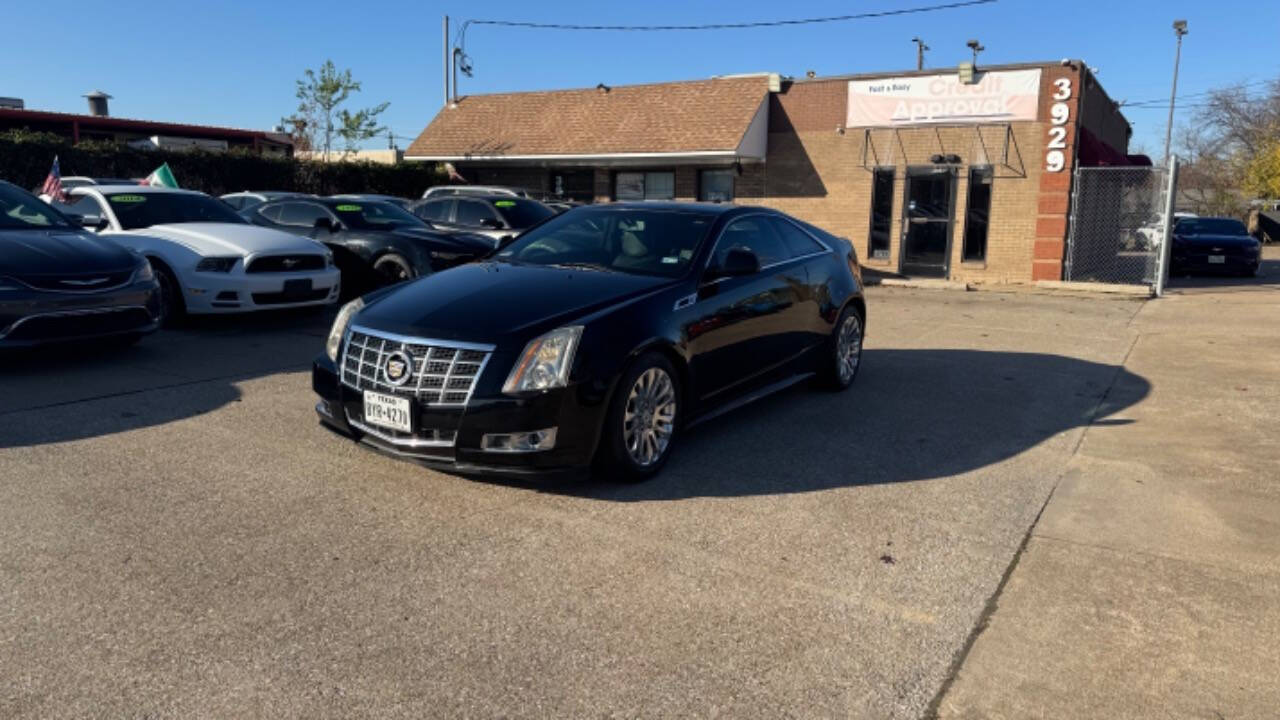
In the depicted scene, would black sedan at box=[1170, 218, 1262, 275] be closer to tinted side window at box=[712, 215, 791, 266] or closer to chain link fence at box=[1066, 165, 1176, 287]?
chain link fence at box=[1066, 165, 1176, 287]

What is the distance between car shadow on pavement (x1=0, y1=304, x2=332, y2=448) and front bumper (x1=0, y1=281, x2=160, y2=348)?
20cm

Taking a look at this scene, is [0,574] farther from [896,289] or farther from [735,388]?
[896,289]

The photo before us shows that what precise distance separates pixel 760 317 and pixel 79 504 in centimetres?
401

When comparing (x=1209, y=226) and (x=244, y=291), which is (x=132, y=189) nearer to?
(x=244, y=291)

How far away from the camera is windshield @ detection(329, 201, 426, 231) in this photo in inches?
477

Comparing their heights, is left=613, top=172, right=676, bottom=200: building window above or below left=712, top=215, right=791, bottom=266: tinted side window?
above

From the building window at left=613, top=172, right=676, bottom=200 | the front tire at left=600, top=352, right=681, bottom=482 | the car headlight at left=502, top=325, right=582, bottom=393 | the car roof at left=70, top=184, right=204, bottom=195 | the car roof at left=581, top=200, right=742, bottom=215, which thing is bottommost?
the front tire at left=600, top=352, right=681, bottom=482

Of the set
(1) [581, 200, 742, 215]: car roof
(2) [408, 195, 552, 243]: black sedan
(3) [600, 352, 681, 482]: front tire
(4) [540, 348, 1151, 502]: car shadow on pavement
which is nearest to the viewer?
(3) [600, 352, 681, 482]: front tire

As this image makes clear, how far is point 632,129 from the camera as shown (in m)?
21.8

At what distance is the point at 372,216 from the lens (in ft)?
41.0

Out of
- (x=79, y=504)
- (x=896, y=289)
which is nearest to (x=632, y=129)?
(x=896, y=289)

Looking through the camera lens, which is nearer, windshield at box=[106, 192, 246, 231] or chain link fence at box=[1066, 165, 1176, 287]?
windshield at box=[106, 192, 246, 231]

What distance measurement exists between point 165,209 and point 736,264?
25.4 ft

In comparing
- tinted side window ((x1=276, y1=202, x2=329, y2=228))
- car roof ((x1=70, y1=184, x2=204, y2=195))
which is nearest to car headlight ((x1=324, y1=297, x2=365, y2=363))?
car roof ((x1=70, y1=184, x2=204, y2=195))
